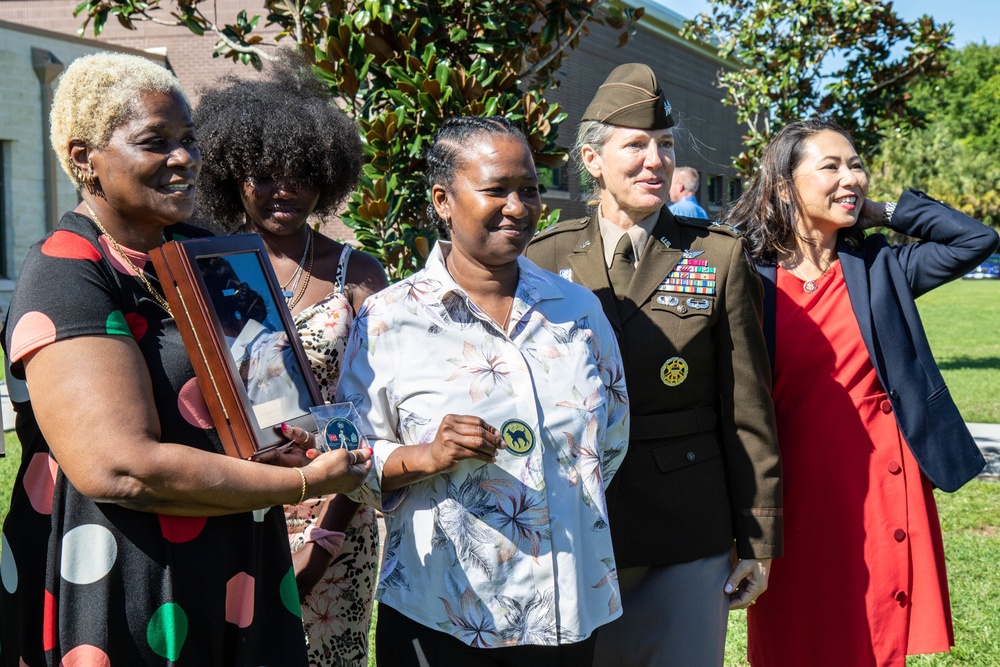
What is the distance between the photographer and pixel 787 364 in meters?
3.57

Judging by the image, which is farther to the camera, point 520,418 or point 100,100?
point 520,418

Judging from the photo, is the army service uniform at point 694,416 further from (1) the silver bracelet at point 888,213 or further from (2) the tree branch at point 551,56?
(2) the tree branch at point 551,56

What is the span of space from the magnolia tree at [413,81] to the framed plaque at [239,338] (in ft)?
7.19

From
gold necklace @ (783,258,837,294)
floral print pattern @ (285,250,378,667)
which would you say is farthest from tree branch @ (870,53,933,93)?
floral print pattern @ (285,250,378,667)

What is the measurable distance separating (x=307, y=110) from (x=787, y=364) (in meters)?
1.91

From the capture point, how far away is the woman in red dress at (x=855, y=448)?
3512mm

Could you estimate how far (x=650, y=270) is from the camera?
3203 mm

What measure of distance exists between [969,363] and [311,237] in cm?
1552

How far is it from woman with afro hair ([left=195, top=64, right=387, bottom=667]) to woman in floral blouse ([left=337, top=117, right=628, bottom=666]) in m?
0.47

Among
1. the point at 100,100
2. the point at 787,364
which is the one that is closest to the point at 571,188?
the point at 787,364

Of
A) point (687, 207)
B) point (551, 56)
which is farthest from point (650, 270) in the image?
point (687, 207)

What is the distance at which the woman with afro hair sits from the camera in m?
3.07

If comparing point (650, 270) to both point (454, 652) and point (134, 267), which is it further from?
point (134, 267)

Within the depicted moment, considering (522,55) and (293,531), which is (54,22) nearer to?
(522,55)
